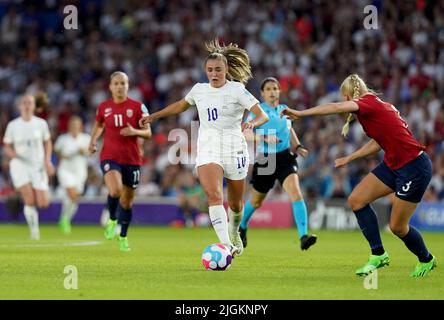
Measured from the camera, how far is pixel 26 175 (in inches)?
771

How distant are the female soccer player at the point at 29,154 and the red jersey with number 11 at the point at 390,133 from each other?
947cm

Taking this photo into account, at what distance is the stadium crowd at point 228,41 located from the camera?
26734mm

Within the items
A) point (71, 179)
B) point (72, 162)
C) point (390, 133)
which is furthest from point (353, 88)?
point (72, 162)

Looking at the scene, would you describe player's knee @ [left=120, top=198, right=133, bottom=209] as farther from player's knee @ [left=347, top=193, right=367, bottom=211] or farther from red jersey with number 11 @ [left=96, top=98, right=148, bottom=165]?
player's knee @ [left=347, top=193, right=367, bottom=211]

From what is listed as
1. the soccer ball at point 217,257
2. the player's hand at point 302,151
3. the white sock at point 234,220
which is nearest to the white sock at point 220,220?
the soccer ball at point 217,257

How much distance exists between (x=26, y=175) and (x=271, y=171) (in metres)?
5.54

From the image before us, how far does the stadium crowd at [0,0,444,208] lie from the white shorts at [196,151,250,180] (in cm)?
1314

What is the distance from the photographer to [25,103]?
19531 mm

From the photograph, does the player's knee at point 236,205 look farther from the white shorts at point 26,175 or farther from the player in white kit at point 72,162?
the player in white kit at point 72,162

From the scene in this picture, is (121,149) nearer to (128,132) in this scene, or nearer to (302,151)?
(128,132)

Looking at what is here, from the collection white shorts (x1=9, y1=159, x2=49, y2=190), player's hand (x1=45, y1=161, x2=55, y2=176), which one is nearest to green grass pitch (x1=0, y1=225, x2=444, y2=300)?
white shorts (x1=9, y1=159, x2=49, y2=190)

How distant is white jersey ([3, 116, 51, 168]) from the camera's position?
64.5 ft
